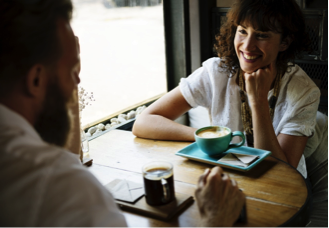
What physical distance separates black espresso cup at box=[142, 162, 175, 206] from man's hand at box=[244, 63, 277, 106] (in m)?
0.80

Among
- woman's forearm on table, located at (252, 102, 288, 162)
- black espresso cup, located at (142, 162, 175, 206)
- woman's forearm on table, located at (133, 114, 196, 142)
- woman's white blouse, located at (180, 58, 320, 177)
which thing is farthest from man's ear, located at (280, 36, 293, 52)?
black espresso cup, located at (142, 162, 175, 206)

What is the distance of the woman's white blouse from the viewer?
172 centimetres

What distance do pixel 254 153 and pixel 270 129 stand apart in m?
0.23

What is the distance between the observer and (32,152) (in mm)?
650

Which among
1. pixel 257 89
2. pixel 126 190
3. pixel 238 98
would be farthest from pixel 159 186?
pixel 238 98

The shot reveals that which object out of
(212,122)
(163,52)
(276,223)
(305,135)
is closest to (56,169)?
(276,223)

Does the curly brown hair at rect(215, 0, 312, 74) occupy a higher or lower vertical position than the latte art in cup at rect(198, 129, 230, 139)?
higher

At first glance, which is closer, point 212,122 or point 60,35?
point 60,35

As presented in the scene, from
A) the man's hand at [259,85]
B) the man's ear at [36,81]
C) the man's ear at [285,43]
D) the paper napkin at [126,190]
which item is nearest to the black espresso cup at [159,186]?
the paper napkin at [126,190]

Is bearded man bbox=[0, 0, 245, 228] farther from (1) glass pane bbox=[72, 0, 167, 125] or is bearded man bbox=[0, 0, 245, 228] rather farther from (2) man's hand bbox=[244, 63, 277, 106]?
(1) glass pane bbox=[72, 0, 167, 125]

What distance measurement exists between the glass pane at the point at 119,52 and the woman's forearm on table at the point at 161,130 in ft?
2.25

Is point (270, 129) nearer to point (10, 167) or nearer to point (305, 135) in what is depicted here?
point (305, 135)

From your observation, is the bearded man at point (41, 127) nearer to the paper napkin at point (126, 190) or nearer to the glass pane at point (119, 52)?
the paper napkin at point (126, 190)

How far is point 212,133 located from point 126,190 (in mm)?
458
